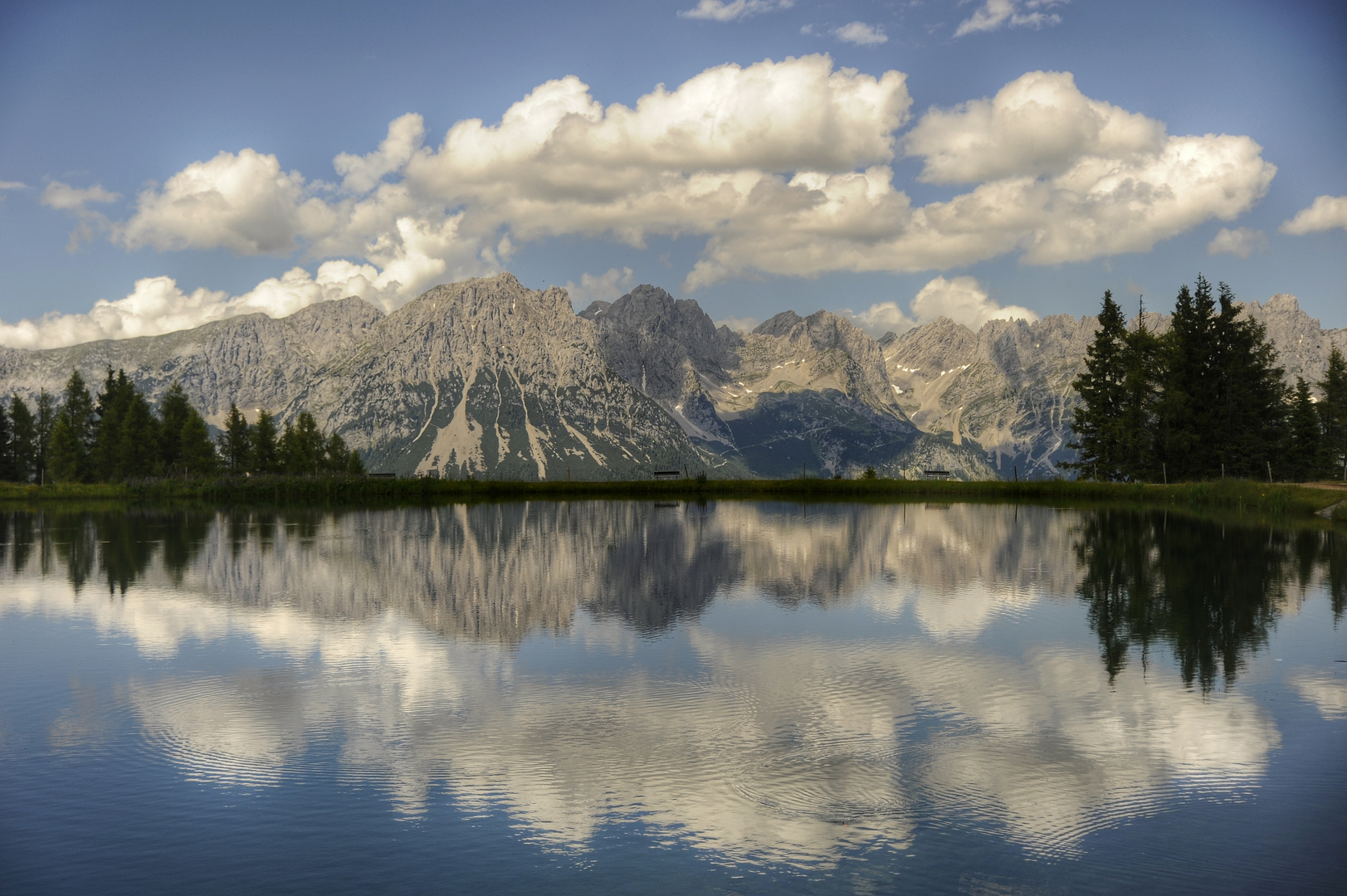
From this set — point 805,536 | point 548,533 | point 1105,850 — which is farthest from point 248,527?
point 1105,850

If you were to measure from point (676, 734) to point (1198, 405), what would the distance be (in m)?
99.0

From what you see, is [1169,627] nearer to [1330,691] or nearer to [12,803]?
[1330,691]

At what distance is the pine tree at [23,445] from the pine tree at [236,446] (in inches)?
1348

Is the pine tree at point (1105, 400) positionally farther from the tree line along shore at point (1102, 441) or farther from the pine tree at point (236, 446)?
the pine tree at point (236, 446)

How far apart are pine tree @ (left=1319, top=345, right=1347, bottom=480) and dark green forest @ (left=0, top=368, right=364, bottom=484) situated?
137 m

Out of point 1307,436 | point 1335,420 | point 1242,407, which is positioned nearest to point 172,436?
point 1242,407

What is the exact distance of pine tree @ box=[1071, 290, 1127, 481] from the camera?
109625 millimetres

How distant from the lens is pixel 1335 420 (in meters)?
128

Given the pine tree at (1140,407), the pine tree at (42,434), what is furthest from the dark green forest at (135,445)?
the pine tree at (1140,407)

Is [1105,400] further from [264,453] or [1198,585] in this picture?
[264,453]

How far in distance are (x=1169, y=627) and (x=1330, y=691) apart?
667cm

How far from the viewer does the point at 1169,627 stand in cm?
2725

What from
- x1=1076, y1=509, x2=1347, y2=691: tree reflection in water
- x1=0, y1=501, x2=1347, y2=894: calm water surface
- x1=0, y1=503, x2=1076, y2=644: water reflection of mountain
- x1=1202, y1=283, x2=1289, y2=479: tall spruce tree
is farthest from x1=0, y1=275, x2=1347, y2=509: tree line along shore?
x1=0, y1=501, x2=1347, y2=894: calm water surface

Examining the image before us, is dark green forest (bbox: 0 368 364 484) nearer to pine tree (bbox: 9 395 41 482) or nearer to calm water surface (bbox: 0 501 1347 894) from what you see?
pine tree (bbox: 9 395 41 482)
